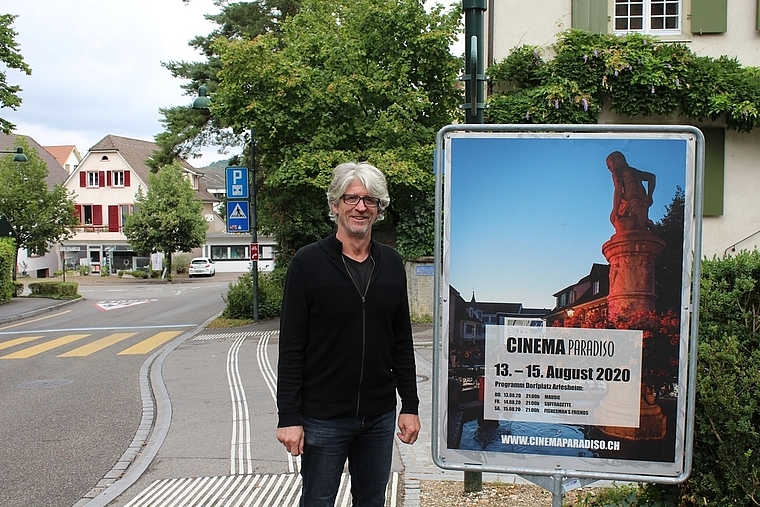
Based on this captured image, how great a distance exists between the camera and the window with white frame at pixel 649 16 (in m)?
13.5

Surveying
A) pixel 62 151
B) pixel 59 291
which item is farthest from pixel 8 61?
pixel 62 151

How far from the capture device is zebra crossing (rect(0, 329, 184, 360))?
48.1 ft

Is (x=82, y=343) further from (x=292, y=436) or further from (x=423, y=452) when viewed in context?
(x=292, y=436)

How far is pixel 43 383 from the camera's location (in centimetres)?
1097

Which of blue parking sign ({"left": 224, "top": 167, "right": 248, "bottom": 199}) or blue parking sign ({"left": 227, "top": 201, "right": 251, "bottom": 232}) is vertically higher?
blue parking sign ({"left": 224, "top": 167, "right": 248, "bottom": 199})

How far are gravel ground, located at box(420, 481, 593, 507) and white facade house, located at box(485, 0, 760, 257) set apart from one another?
9906 millimetres

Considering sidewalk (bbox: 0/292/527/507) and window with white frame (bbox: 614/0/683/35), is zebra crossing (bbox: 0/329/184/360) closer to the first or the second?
sidewalk (bbox: 0/292/527/507)

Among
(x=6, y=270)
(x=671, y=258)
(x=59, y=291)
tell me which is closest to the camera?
(x=671, y=258)

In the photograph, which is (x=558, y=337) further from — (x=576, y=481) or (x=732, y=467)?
(x=732, y=467)

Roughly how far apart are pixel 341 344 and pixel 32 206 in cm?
3834

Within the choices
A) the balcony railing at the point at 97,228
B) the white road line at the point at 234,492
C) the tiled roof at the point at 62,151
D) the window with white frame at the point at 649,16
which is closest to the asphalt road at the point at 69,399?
the white road line at the point at 234,492

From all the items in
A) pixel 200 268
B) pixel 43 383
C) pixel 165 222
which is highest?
pixel 165 222

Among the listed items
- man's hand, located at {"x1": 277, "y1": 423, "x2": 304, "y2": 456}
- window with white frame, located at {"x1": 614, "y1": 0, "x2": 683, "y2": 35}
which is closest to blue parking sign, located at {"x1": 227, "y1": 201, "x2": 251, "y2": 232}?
window with white frame, located at {"x1": 614, "y1": 0, "x2": 683, "y2": 35}

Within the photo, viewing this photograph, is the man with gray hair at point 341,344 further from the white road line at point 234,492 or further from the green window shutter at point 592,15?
the green window shutter at point 592,15
